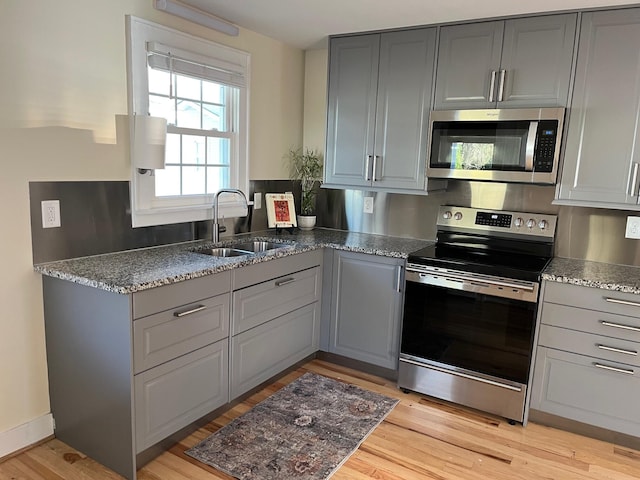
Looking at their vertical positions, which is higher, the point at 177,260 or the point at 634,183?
the point at 634,183

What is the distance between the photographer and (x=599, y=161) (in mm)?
2600

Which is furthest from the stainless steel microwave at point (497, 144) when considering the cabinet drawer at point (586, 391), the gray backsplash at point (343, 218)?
the cabinet drawer at point (586, 391)

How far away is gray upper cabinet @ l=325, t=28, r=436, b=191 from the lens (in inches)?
120

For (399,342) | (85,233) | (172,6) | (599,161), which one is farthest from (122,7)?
(599,161)

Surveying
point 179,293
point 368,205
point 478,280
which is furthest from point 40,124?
point 478,280

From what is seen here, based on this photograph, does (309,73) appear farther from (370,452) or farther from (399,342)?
(370,452)

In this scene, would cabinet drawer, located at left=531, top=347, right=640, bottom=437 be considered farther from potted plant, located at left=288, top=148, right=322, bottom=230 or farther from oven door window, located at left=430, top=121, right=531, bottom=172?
potted plant, located at left=288, top=148, right=322, bottom=230

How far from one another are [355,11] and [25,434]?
280 centimetres

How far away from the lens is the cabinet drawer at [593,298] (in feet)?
7.64

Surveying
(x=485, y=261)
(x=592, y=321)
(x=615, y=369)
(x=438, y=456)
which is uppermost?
(x=485, y=261)

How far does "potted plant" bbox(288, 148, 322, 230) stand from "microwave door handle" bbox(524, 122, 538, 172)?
160cm

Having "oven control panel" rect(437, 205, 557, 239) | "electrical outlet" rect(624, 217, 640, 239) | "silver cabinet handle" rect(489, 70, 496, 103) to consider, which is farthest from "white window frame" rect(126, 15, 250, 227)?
"electrical outlet" rect(624, 217, 640, 239)

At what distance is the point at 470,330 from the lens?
2.72 metres

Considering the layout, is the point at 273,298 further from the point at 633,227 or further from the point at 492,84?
the point at 633,227
